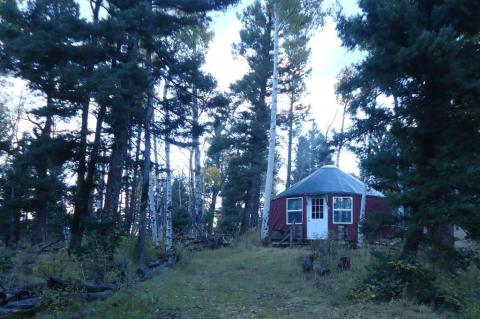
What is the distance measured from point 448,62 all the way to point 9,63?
40.9 feet

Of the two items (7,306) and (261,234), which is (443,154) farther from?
(261,234)

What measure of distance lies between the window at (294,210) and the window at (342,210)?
1.63 meters

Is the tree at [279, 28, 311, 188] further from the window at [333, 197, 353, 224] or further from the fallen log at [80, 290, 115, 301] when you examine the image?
the fallen log at [80, 290, 115, 301]

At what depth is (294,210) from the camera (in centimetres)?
2039

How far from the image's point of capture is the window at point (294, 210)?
2012 centimetres

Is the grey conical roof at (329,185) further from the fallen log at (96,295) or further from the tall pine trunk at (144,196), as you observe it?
the fallen log at (96,295)

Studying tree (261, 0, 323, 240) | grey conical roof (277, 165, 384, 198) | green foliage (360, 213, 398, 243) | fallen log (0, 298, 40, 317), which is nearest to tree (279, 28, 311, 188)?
tree (261, 0, 323, 240)

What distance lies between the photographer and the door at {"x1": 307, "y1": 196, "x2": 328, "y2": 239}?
763 inches

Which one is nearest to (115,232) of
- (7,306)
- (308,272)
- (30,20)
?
(7,306)

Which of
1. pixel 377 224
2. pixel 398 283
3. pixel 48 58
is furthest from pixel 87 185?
pixel 398 283

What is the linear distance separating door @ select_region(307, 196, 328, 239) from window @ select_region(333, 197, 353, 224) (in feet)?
1.44

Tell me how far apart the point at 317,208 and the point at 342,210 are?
1.14 metres

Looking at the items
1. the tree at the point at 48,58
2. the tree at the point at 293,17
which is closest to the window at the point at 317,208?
the tree at the point at 293,17

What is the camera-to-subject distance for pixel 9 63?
13.3m
